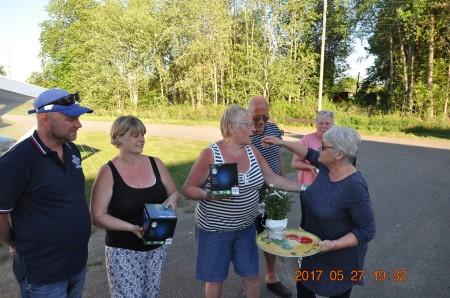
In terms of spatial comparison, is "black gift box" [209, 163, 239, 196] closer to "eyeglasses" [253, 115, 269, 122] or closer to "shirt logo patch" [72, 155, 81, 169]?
"shirt logo patch" [72, 155, 81, 169]

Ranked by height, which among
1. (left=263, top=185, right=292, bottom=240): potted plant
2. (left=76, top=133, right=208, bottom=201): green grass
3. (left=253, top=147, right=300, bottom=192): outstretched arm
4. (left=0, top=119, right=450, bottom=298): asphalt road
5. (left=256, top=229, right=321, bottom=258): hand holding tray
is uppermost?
(left=253, top=147, right=300, bottom=192): outstretched arm

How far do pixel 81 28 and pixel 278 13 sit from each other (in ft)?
84.7

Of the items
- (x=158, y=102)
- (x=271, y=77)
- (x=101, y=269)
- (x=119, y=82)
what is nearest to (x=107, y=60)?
(x=119, y=82)

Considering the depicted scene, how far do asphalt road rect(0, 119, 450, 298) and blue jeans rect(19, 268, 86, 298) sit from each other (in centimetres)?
150

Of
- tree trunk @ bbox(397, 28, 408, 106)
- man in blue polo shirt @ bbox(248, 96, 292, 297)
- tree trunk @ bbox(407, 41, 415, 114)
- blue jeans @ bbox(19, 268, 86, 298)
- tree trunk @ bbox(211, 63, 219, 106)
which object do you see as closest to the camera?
blue jeans @ bbox(19, 268, 86, 298)

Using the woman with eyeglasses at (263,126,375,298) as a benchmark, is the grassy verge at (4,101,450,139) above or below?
below

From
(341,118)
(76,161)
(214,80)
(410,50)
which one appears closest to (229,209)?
(76,161)

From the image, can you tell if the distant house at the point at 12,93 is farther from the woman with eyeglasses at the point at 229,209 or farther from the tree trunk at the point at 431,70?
the tree trunk at the point at 431,70

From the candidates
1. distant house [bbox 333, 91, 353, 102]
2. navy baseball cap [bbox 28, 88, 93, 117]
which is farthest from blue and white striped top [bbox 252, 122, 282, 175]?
distant house [bbox 333, 91, 353, 102]

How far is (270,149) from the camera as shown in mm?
4043

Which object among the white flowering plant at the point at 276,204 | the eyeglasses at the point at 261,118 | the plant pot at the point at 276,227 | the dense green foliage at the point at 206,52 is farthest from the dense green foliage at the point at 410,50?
the plant pot at the point at 276,227

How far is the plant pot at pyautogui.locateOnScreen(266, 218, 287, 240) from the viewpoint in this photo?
2.86m

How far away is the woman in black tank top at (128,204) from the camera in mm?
2617

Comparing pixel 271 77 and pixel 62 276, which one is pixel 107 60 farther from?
pixel 62 276
